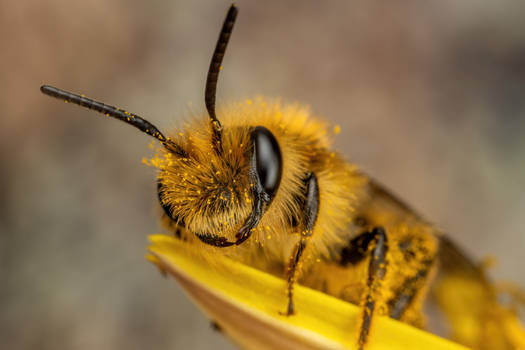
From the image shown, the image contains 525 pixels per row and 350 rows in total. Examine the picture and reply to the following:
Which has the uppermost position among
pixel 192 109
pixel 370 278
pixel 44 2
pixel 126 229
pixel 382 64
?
pixel 382 64

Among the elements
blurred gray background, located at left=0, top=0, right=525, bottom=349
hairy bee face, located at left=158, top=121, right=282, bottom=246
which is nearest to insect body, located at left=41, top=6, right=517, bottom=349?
hairy bee face, located at left=158, top=121, right=282, bottom=246

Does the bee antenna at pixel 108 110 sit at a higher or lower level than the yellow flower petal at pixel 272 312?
higher

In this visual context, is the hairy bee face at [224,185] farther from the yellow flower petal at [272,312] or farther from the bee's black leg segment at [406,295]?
the bee's black leg segment at [406,295]

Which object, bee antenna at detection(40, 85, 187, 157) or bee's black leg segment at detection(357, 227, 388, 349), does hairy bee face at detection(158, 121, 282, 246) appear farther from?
bee's black leg segment at detection(357, 227, 388, 349)

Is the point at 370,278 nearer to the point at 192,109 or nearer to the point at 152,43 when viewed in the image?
the point at 192,109

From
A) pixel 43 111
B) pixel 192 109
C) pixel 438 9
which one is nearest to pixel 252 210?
pixel 192 109

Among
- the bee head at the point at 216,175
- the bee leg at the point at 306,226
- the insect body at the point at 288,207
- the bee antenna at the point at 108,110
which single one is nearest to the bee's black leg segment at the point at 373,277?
the insect body at the point at 288,207

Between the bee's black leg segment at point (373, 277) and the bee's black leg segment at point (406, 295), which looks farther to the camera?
the bee's black leg segment at point (406, 295)

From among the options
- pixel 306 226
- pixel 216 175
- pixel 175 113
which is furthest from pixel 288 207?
pixel 175 113
